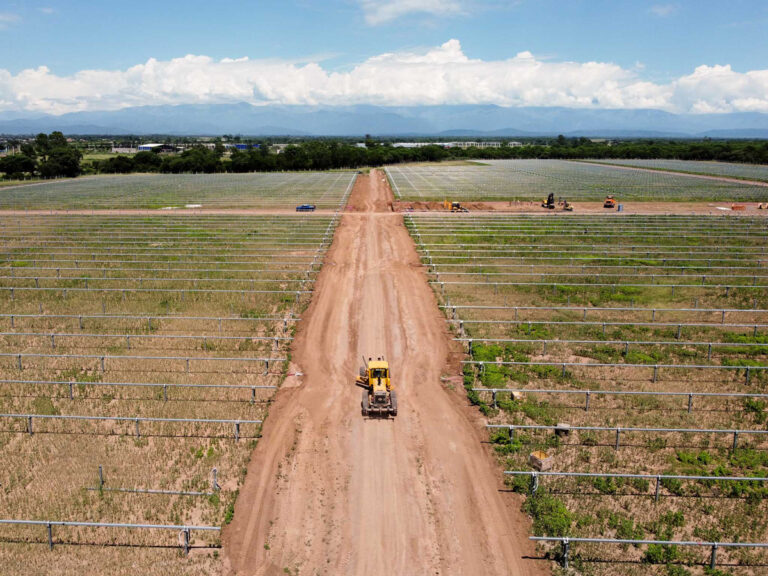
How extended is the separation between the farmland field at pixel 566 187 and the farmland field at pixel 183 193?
36.5 ft

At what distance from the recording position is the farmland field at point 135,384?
12602mm

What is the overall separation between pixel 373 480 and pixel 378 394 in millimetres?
3238

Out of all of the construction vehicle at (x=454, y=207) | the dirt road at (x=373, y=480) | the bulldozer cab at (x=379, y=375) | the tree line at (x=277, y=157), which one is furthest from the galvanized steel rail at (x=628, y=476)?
the tree line at (x=277, y=157)

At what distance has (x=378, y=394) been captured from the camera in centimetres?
1666

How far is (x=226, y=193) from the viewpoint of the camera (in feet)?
246

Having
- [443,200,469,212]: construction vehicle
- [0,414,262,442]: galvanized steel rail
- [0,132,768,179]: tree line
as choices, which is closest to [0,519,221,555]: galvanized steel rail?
[0,414,262,442]: galvanized steel rail

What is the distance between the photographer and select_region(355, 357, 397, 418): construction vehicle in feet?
54.7

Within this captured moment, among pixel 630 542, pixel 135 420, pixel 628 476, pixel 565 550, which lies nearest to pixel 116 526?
pixel 135 420

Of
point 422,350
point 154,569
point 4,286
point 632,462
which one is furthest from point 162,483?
point 4,286

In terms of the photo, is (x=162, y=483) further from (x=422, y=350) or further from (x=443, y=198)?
(x=443, y=198)

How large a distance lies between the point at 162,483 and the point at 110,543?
2.08 m

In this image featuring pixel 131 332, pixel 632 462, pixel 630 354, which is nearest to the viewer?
pixel 632 462

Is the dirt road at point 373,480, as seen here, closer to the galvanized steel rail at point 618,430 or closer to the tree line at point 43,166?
the galvanized steel rail at point 618,430

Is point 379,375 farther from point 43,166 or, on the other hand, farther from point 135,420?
point 43,166
